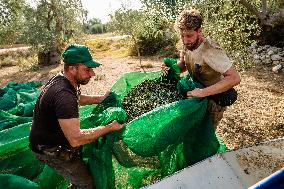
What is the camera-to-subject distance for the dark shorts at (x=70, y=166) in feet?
11.6

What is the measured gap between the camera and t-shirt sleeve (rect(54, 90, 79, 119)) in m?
3.10

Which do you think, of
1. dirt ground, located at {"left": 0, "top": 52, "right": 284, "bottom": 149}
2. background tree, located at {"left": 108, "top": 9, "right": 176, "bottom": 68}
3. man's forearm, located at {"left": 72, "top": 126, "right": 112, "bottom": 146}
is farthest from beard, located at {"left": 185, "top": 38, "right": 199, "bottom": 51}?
background tree, located at {"left": 108, "top": 9, "right": 176, "bottom": 68}

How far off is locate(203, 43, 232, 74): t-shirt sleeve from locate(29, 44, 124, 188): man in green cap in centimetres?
118

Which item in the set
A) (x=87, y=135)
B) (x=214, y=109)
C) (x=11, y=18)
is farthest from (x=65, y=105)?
(x=11, y=18)

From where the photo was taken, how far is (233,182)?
3.92 m

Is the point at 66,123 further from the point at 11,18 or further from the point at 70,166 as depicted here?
the point at 11,18

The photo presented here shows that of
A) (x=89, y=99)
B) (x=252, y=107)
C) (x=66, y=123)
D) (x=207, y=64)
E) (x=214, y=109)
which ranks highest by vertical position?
(x=207, y=64)

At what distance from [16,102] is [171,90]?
150 inches

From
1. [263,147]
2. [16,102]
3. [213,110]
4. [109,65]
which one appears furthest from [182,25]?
[109,65]

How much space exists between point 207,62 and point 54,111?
169 centimetres

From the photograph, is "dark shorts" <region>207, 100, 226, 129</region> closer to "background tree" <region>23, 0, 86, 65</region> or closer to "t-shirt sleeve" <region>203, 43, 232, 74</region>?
"t-shirt sleeve" <region>203, 43, 232, 74</region>

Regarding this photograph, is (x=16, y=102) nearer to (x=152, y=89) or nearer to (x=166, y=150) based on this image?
(x=152, y=89)

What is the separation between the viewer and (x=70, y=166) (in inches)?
142

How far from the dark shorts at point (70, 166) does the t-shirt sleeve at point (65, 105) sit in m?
0.58
